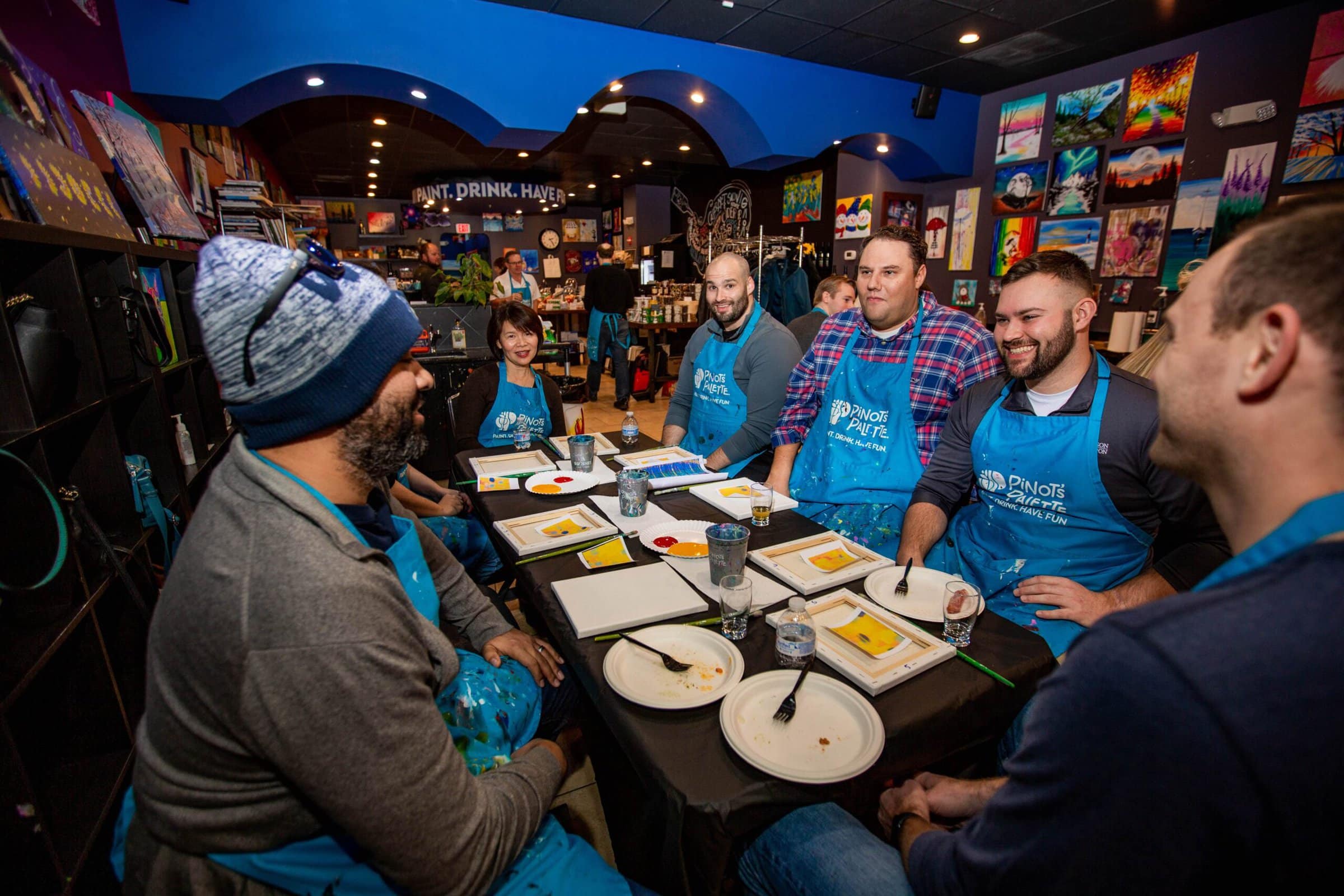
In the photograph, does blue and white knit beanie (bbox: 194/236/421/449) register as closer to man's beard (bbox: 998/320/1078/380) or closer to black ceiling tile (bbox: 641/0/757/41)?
man's beard (bbox: 998/320/1078/380)

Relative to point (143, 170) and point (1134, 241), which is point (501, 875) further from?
point (1134, 241)

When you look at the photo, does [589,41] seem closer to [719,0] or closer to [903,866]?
[719,0]

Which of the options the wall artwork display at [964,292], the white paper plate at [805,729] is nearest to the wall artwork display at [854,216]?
the wall artwork display at [964,292]

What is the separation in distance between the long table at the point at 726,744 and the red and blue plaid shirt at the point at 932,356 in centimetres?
114

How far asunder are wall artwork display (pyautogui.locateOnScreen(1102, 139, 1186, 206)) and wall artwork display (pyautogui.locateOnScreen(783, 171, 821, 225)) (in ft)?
11.6

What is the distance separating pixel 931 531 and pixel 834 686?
1115 mm

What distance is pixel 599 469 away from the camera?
8.13ft

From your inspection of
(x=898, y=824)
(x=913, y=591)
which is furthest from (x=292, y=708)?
(x=913, y=591)

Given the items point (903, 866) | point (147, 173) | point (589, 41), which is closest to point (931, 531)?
point (903, 866)

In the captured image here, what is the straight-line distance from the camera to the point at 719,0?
13.3 feet

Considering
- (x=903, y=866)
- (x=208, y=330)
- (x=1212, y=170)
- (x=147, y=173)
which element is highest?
(x=1212, y=170)

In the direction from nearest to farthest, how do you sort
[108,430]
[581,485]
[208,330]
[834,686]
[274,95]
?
[208,330] → [834,686] → [108,430] → [581,485] → [274,95]

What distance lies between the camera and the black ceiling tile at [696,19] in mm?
4137

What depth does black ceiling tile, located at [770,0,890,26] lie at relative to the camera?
4105mm
